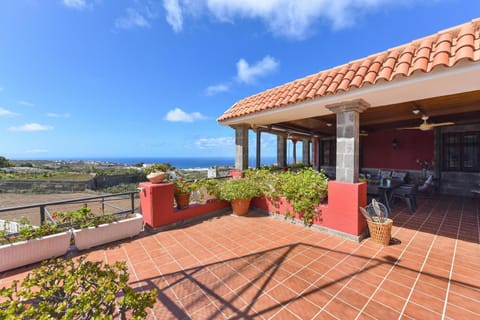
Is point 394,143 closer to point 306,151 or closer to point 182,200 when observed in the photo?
point 306,151

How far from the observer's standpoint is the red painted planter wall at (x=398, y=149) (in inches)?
321

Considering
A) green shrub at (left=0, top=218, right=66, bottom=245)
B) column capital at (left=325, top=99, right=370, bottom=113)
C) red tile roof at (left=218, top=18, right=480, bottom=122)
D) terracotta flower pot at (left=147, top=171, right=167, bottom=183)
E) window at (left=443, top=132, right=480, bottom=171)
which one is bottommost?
green shrub at (left=0, top=218, right=66, bottom=245)

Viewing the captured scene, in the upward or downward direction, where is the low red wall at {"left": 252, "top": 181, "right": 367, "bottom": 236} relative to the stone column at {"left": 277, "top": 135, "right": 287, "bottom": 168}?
downward

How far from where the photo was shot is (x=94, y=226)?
11.6ft

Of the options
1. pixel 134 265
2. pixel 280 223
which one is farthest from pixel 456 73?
pixel 134 265

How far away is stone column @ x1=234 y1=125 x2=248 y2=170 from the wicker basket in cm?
377

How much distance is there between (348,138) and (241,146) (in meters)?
3.25

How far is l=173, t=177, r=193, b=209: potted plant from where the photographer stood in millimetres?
4723

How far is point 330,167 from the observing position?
11.2 metres

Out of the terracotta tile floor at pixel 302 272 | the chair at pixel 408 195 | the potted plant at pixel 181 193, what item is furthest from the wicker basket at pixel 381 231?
the potted plant at pixel 181 193

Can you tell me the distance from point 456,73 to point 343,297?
3.13 meters

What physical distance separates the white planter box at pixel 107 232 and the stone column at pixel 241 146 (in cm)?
339

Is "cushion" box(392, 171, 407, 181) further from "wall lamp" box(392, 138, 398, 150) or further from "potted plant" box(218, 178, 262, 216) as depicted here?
"potted plant" box(218, 178, 262, 216)

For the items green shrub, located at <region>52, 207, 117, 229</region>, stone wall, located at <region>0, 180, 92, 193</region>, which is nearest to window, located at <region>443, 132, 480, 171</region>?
green shrub, located at <region>52, 207, 117, 229</region>
